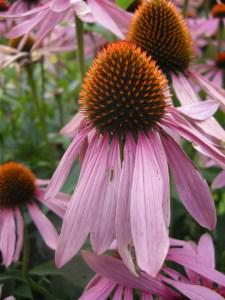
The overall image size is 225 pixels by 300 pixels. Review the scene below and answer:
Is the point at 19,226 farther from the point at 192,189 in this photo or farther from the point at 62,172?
the point at 192,189

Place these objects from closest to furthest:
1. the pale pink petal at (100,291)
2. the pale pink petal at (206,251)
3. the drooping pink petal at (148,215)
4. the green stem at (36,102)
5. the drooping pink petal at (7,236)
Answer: the drooping pink petal at (148,215) < the pale pink petal at (100,291) < the pale pink petal at (206,251) < the drooping pink petal at (7,236) < the green stem at (36,102)

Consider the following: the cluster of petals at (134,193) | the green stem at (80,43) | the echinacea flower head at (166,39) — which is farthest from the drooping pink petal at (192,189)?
the green stem at (80,43)

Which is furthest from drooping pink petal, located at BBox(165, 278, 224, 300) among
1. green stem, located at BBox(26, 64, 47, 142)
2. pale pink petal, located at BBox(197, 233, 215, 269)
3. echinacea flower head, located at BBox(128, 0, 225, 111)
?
green stem, located at BBox(26, 64, 47, 142)

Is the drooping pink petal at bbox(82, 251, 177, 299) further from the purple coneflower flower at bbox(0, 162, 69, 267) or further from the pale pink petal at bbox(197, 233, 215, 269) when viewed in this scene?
the purple coneflower flower at bbox(0, 162, 69, 267)

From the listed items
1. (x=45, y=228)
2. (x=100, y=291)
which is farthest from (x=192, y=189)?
(x=45, y=228)

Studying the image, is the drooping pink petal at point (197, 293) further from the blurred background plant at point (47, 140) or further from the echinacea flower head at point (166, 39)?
the echinacea flower head at point (166, 39)

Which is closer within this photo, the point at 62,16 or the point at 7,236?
the point at 7,236
